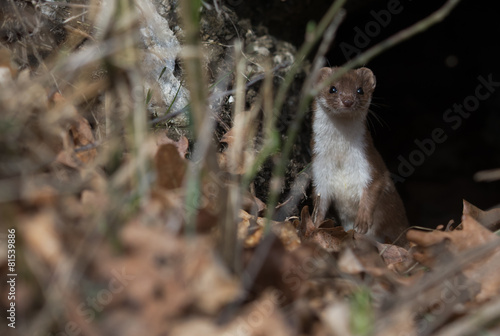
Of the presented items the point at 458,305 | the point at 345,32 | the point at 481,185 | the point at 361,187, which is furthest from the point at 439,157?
the point at 458,305

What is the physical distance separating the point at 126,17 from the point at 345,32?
4382 mm

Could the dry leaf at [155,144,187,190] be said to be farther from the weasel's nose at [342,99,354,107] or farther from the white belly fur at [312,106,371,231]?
the white belly fur at [312,106,371,231]

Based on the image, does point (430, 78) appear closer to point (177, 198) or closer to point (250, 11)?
point (250, 11)

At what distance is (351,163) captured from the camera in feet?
14.2

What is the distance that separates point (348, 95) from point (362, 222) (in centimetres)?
92

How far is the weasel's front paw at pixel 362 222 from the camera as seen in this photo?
13.9 feet

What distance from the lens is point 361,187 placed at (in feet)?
14.3

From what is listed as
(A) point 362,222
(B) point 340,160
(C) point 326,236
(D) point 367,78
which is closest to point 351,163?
(B) point 340,160

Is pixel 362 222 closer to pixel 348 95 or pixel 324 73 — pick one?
pixel 348 95

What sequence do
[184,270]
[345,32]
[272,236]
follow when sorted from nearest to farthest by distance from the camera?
1. [184,270]
2. [272,236]
3. [345,32]

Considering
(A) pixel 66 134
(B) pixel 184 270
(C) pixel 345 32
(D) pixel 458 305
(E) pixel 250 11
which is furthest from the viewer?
(C) pixel 345 32

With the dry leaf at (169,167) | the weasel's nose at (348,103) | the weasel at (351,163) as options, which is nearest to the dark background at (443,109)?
the weasel at (351,163)

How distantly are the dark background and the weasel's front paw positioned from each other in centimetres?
258

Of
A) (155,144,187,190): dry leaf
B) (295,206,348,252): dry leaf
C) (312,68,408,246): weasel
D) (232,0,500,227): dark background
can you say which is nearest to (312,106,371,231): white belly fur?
(312,68,408,246): weasel
